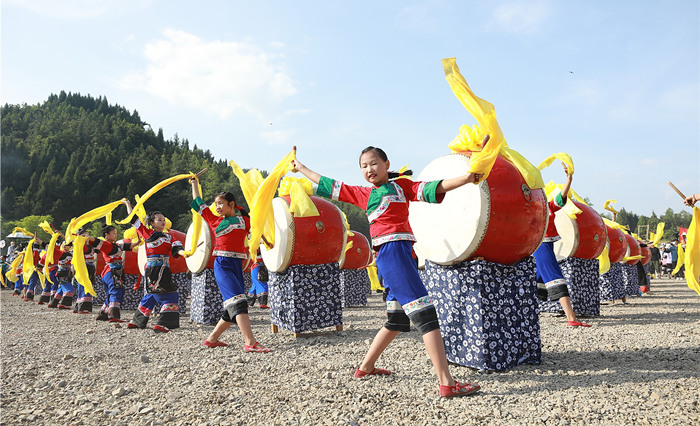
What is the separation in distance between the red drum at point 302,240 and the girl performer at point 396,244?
2.44 meters

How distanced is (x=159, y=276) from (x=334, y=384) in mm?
4282

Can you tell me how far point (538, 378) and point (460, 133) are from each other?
2.09 metres

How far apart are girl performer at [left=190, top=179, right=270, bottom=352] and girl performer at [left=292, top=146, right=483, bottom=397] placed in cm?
184

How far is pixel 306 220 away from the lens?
5977mm

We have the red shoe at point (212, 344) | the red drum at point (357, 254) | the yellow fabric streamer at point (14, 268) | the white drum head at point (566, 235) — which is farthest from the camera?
the yellow fabric streamer at point (14, 268)

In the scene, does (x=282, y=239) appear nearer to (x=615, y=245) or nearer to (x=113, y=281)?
(x=113, y=281)

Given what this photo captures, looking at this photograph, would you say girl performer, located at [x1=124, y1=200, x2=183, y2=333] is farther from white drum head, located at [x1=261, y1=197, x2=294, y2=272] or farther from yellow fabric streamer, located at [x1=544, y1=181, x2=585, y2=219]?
yellow fabric streamer, located at [x1=544, y1=181, x2=585, y2=219]

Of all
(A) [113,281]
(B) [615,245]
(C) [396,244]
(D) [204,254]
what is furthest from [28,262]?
(B) [615,245]

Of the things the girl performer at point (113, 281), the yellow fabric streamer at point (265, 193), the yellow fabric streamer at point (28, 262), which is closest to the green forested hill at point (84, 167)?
the yellow fabric streamer at point (28, 262)

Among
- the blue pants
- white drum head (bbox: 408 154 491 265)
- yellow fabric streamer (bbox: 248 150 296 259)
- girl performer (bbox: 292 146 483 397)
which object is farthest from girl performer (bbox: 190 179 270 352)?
the blue pants

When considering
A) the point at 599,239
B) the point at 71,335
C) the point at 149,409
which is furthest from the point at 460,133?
the point at 71,335

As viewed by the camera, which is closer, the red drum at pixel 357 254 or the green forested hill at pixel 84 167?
the red drum at pixel 357 254

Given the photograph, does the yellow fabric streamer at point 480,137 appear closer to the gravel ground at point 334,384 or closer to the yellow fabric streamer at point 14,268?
the gravel ground at point 334,384

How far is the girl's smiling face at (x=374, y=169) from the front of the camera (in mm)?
3314
